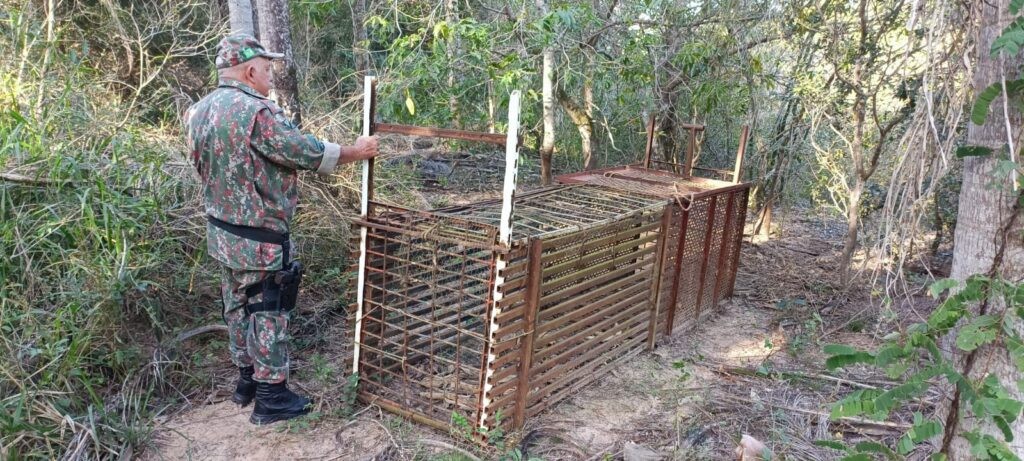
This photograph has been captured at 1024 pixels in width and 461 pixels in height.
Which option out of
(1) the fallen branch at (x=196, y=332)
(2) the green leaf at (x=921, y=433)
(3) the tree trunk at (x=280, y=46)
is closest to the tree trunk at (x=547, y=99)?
(3) the tree trunk at (x=280, y=46)

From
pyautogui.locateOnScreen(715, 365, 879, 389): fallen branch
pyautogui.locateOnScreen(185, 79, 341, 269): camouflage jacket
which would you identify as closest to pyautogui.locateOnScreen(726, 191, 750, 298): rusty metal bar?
pyautogui.locateOnScreen(715, 365, 879, 389): fallen branch

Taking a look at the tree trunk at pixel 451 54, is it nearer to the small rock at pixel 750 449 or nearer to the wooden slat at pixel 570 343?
the wooden slat at pixel 570 343

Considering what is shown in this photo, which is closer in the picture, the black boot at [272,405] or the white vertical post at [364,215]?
the white vertical post at [364,215]

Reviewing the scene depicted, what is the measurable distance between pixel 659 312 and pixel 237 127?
285 cm

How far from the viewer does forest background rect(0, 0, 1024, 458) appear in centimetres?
279

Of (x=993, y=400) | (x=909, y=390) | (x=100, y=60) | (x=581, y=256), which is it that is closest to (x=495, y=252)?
(x=581, y=256)

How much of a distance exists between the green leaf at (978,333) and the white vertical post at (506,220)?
5.28ft

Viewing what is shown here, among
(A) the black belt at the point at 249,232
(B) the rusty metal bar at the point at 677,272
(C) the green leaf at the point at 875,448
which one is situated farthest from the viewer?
(B) the rusty metal bar at the point at 677,272

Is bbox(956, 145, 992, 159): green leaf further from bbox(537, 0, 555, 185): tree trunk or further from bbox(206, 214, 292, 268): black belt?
bbox(537, 0, 555, 185): tree trunk

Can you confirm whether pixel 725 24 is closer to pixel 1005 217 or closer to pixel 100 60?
pixel 1005 217

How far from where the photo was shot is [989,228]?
78.5 inches

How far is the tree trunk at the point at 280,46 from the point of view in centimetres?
473

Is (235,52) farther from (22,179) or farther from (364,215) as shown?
(22,179)

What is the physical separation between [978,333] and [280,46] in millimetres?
4495
